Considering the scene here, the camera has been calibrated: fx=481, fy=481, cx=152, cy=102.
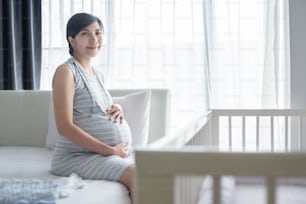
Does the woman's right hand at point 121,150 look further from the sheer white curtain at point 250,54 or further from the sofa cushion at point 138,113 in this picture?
the sheer white curtain at point 250,54

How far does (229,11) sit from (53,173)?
1604mm

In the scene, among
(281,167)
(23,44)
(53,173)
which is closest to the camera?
(281,167)

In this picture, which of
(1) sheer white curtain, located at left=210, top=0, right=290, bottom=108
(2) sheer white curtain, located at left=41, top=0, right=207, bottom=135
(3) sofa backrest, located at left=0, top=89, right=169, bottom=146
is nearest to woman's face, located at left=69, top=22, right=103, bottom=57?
(3) sofa backrest, located at left=0, top=89, right=169, bottom=146

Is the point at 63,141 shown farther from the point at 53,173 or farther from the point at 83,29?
the point at 83,29

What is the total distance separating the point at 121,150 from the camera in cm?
183

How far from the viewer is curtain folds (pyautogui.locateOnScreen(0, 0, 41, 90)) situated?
3.04 m

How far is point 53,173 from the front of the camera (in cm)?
185

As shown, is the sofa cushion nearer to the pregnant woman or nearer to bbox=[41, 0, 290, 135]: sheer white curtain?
the pregnant woman

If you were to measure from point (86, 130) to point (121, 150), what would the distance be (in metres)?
0.15

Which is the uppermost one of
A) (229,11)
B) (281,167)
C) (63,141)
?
(229,11)

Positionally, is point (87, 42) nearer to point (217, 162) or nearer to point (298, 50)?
point (217, 162)

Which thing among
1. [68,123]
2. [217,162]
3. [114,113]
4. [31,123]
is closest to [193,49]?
[31,123]

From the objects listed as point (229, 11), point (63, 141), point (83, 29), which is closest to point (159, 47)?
point (229, 11)

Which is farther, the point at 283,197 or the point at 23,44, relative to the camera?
the point at 23,44
